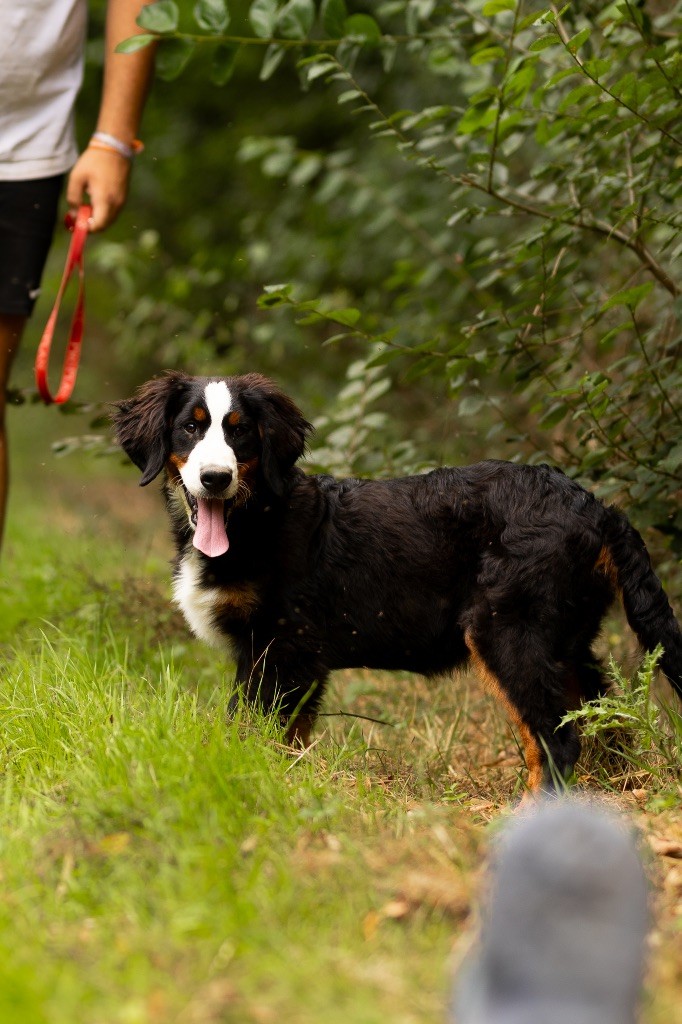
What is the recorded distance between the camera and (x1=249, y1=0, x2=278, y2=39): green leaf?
13.1ft

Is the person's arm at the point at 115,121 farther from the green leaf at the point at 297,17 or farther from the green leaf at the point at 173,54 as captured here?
the green leaf at the point at 297,17

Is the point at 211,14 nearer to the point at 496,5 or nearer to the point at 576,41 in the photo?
the point at 496,5

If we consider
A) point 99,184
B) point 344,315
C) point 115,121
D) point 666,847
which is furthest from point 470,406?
point 666,847

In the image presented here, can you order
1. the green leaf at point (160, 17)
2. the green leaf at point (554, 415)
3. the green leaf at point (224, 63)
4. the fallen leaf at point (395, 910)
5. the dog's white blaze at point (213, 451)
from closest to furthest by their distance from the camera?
the fallen leaf at point (395, 910) < the dog's white blaze at point (213, 451) < the green leaf at point (160, 17) < the green leaf at point (554, 415) < the green leaf at point (224, 63)

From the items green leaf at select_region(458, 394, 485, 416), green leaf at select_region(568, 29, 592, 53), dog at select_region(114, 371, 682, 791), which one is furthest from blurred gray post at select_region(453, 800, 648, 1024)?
green leaf at select_region(458, 394, 485, 416)

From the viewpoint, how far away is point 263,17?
3.99 meters

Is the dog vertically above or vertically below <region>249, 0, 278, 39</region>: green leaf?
below

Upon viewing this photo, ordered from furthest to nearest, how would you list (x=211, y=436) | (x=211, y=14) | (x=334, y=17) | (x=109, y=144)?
1. (x=109, y=144)
2. (x=334, y=17)
3. (x=211, y=14)
4. (x=211, y=436)

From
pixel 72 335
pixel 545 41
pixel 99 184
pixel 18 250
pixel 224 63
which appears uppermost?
pixel 545 41

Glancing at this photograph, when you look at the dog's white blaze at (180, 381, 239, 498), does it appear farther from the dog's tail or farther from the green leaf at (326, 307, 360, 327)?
the dog's tail

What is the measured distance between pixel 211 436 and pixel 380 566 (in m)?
0.69

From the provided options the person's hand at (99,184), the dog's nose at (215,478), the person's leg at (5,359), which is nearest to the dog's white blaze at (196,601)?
the dog's nose at (215,478)

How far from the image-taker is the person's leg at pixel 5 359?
14.6ft

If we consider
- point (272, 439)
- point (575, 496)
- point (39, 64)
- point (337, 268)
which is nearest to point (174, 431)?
point (272, 439)
